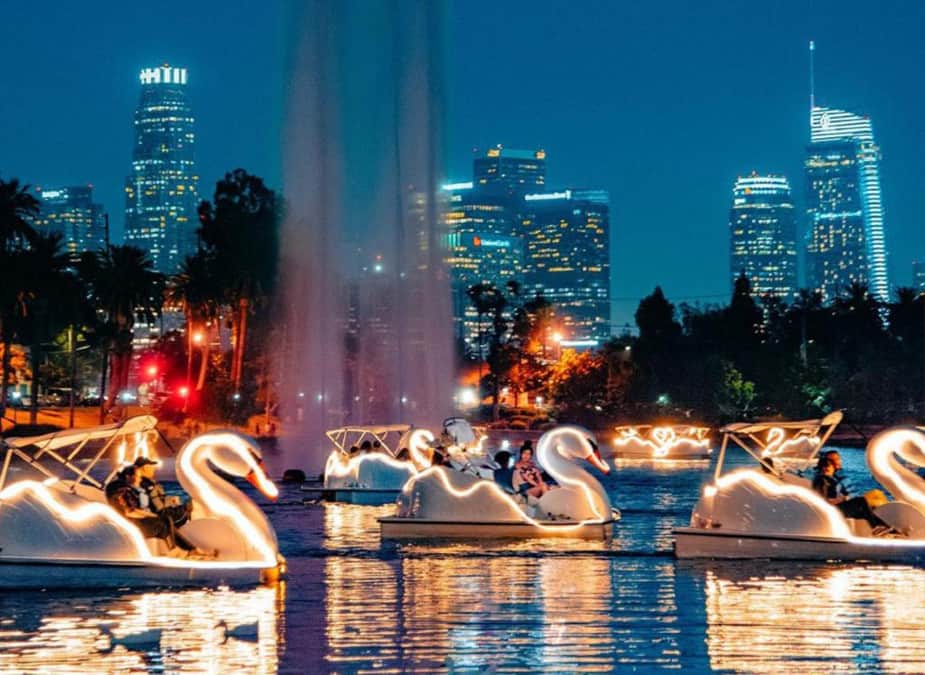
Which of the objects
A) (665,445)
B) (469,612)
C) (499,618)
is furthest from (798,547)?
(665,445)

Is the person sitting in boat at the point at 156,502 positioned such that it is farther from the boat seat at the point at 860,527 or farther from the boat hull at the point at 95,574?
the boat seat at the point at 860,527

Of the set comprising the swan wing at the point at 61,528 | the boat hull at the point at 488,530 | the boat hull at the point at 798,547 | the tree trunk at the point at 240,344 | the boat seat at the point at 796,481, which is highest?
the tree trunk at the point at 240,344

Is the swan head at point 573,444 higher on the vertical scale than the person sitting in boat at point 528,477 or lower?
higher

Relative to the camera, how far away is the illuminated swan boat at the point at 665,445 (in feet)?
229

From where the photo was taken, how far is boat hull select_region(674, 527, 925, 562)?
72.4 feet

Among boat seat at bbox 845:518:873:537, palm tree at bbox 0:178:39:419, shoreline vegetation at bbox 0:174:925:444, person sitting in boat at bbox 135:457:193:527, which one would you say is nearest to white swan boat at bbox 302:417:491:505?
boat seat at bbox 845:518:873:537

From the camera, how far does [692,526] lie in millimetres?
23375

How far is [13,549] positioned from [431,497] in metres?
8.36

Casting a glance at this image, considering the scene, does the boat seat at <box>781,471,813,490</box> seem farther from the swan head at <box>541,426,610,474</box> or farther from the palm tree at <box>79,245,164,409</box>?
the palm tree at <box>79,245,164,409</box>

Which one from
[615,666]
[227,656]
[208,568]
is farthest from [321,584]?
[615,666]

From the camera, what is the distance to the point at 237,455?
20.3 meters

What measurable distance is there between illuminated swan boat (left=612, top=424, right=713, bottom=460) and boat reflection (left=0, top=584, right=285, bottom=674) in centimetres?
5107

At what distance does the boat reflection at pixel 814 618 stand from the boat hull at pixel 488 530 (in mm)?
4326

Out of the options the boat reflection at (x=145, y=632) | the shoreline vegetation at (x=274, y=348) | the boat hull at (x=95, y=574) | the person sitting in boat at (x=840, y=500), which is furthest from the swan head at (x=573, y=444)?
the shoreline vegetation at (x=274, y=348)
